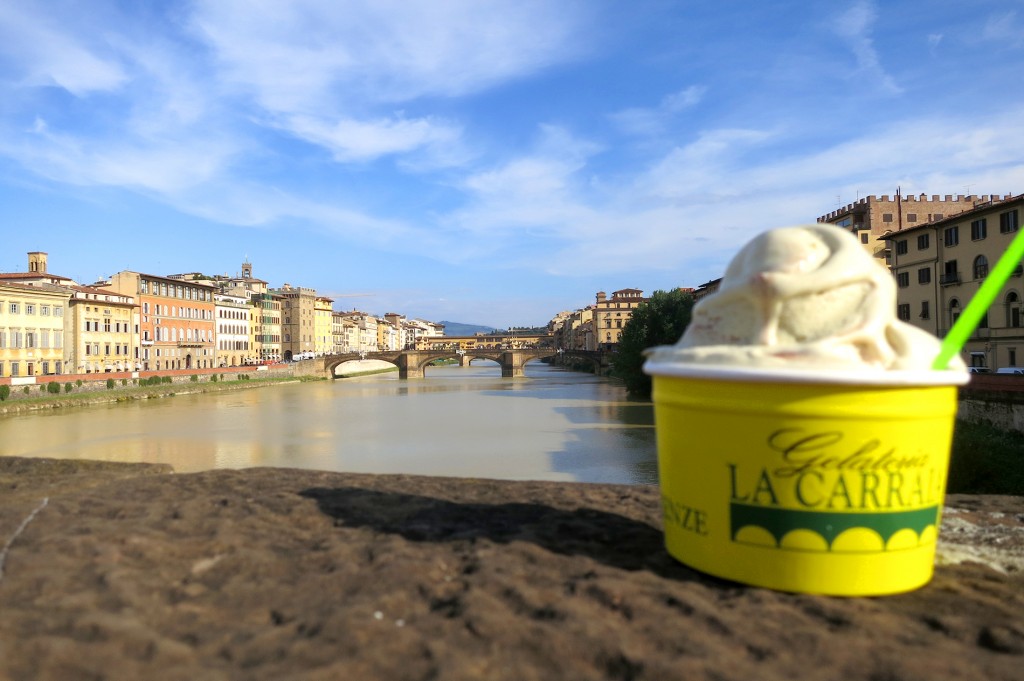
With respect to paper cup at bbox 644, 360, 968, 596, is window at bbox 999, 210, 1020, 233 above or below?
above

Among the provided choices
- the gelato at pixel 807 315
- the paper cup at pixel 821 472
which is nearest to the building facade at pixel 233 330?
the gelato at pixel 807 315

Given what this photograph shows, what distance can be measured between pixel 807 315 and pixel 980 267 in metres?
36.4

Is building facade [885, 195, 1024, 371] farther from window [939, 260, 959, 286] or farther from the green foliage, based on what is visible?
the green foliage

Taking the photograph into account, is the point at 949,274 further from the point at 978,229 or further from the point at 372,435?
the point at 372,435

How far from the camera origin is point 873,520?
3.50 meters

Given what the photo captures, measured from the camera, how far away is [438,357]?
9444 centimetres

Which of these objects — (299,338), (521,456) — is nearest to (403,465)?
(521,456)

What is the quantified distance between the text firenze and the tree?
4577cm

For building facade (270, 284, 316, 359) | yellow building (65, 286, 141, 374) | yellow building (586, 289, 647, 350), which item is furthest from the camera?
yellow building (586, 289, 647, 350)

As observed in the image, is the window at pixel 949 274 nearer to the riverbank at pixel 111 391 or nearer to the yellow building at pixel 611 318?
the riverbank at pixel 111 391

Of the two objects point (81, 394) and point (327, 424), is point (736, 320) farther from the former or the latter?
point (81, 394)

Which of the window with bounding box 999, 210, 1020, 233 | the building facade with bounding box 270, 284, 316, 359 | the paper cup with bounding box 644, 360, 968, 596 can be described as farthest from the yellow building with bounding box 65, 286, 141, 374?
the paper cup with bounding box 644, 360, 968, 596

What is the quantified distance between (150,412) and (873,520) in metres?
47.7

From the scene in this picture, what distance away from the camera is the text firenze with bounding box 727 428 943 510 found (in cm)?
342
